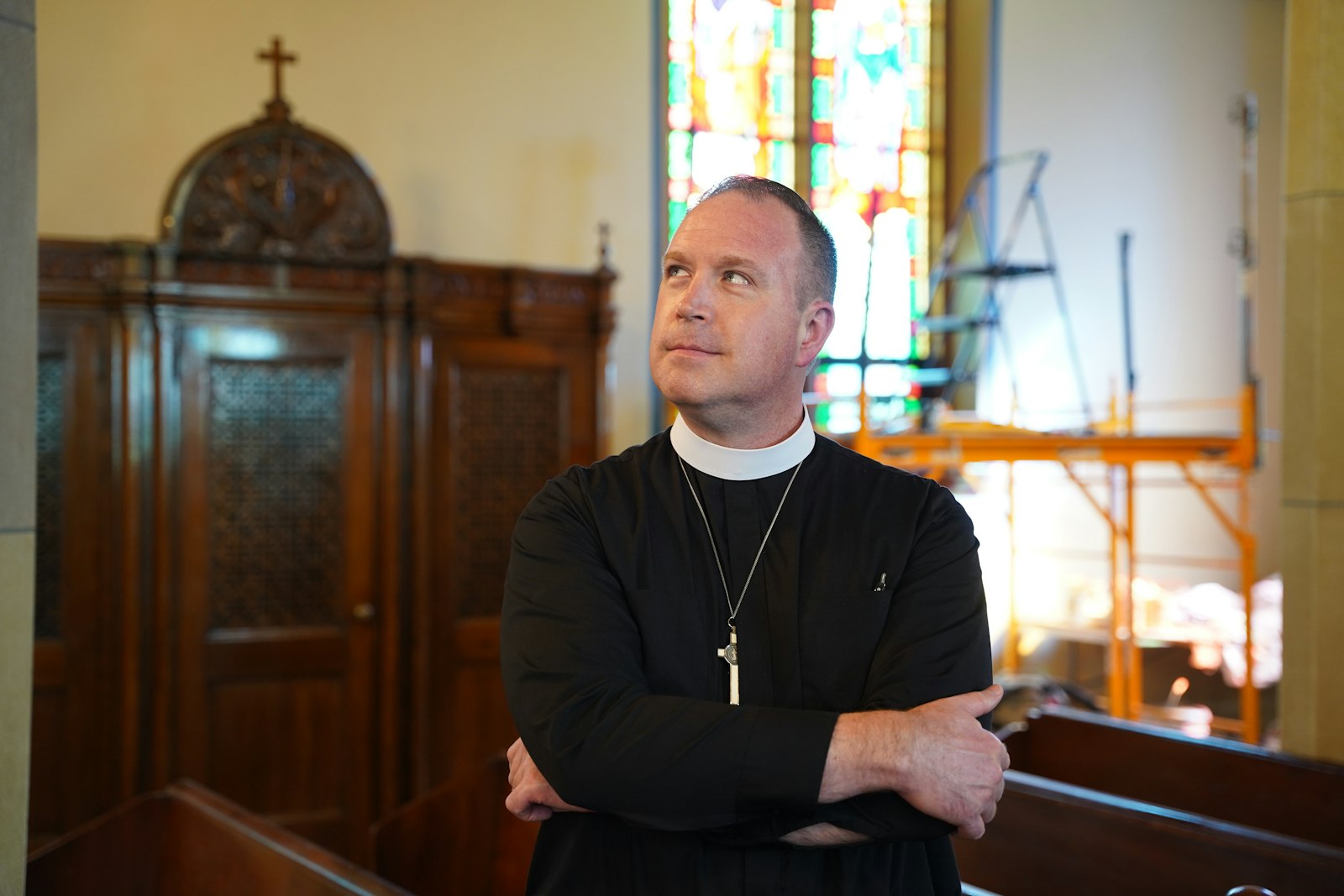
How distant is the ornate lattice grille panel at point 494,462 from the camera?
443 centimetres

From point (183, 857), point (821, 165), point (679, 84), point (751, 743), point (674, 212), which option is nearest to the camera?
Answer: point (751, 743)

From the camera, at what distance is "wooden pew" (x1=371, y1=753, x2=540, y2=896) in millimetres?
2904

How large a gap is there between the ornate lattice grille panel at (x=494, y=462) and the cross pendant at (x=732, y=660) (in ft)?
10.3

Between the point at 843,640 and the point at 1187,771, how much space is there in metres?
2.04

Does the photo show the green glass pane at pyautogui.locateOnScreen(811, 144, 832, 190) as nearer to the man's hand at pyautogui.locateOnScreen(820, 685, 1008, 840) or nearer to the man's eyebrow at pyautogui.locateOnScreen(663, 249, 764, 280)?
the man's eyebrow at pyautogui.locateOnScreen(663, 249, 764, 280)

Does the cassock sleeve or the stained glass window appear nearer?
the cassock sleeve

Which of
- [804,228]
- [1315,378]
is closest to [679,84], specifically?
→ [1315,378]

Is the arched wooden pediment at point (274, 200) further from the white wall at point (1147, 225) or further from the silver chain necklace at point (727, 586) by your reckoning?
the white wall at point (1147, 225)

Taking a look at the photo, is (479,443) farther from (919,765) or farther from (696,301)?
(919,765)

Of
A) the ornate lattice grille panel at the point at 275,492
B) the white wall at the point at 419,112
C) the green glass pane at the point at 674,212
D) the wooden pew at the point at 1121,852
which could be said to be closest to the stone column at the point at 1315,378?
the wooden pew at the point at 1121,852

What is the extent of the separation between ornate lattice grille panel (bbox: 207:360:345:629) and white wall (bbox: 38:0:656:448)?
0.80 metres

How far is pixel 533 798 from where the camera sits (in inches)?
51.9

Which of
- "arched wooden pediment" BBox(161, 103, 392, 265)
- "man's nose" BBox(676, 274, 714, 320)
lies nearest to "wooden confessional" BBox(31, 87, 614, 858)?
"arched wooden pediment" BBox(161, 103, 392, 265)

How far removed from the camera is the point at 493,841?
2.98 meters
